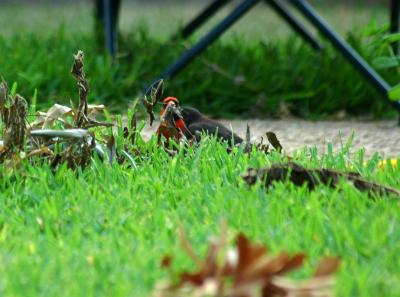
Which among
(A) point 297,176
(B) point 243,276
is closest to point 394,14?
(A) point 297,176

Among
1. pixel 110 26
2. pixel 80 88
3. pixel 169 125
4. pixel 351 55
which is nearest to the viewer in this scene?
pixel 80 88

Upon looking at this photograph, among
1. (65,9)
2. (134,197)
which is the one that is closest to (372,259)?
(134,197)

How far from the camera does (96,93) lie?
5.34 meters

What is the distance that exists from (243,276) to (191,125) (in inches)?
85.6

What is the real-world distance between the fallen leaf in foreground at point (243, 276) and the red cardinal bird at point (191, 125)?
5.53 ft

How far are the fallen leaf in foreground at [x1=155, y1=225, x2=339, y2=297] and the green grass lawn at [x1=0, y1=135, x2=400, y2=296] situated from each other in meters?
0.08

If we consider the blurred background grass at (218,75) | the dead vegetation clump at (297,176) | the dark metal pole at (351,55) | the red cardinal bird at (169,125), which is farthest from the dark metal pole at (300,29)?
the dead vegetation clump at (297,176)

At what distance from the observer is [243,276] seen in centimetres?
185

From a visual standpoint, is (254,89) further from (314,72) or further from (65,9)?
(65,9)

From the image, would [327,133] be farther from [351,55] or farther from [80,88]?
[80,88]

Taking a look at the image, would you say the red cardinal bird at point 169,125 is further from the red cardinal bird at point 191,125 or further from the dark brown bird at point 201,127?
the dark brown bird at point 201,127

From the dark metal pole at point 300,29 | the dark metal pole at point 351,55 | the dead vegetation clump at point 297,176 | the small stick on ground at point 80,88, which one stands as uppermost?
the dark metal pole at point 300,29

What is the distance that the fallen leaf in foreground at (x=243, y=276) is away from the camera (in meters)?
1.84

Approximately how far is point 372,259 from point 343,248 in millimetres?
109
